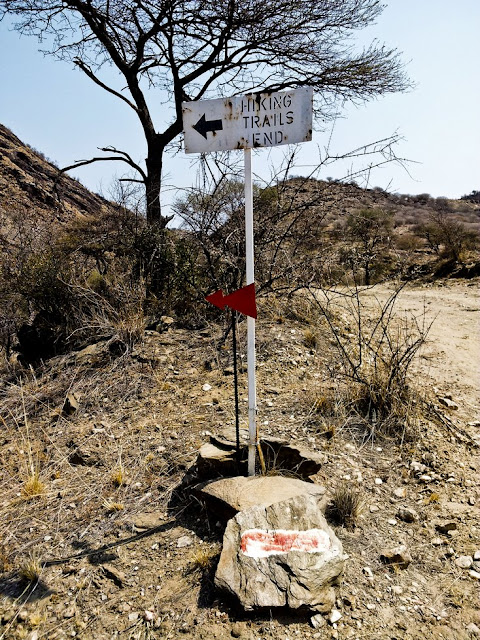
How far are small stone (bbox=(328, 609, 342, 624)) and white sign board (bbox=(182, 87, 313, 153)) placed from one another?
238 centimetres

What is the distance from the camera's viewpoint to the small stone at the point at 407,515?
8.93 ft

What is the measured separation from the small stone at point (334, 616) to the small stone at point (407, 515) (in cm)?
87

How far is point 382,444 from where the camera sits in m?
3.45

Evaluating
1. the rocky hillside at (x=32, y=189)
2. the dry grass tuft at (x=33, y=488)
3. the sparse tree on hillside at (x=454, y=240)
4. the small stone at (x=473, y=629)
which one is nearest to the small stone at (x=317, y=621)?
the small stone at (x=473, y=629)

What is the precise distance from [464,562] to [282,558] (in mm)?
1012

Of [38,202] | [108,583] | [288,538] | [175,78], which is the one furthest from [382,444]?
[38,202]

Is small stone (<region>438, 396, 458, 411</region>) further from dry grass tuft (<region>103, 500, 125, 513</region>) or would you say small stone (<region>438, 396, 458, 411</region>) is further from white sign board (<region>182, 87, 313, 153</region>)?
dry grass tuft (<region>103, 500, 125, 513</region>)

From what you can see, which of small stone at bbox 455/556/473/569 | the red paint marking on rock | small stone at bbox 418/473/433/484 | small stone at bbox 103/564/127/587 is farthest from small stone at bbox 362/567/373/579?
small stone at bbox 103/564/127/587

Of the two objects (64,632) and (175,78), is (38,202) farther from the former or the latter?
(64,632)

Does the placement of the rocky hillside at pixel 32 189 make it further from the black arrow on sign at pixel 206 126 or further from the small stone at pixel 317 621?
the small stone at pixel 317 621

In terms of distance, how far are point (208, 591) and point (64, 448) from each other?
1888 mm

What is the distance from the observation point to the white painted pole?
2654 millimetres

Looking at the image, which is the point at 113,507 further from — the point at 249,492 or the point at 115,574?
the point at 249,492

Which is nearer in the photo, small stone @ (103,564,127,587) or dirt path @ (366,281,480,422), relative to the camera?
small stone @ (103,564,127,587)
